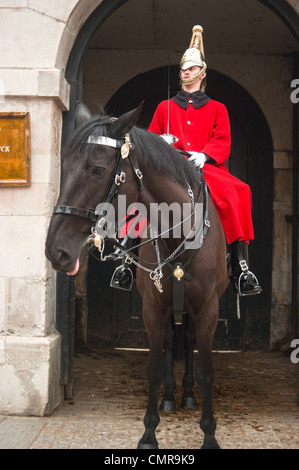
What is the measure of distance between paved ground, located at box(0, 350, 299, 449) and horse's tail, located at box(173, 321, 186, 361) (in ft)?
1.51

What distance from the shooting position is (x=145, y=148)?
10.7 ft

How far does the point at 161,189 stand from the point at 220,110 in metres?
1.33

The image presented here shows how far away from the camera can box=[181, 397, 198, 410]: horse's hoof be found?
480 cm

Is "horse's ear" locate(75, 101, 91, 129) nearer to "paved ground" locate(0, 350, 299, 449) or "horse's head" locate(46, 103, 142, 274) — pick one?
"horse's head" locate(46, 103, 142, 274)

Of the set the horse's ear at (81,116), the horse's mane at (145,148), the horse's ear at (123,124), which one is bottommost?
the horse's mane at (145,148)

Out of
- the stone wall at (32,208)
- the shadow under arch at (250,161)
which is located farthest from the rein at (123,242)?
the shadow under arch at (250,161)

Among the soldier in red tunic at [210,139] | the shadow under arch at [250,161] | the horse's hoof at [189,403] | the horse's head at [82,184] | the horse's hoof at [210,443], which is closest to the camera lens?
the horse's head at [82,184]

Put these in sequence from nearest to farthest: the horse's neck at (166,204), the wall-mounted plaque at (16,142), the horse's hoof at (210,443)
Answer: the horse's neck at (166,204), the horse's hoof at (210,443), the wall-mounted plaque at (16,142)

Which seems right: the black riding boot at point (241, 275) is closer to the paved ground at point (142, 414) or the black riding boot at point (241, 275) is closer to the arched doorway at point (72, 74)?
the paved ground at point (142, 414)

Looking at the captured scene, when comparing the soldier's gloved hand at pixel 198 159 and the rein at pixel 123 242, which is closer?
the rein at pixel 123 242

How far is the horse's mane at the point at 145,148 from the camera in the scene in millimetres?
2998

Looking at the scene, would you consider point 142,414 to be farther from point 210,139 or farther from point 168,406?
point 210,139

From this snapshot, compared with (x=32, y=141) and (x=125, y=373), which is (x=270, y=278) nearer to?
(x=125, y=373)

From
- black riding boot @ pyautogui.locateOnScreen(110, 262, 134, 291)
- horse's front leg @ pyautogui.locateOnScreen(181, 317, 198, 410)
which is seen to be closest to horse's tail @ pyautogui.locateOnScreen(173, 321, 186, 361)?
horse's front leg @ pyautogui.locateOnScreen(181, 317, 198, 410)
